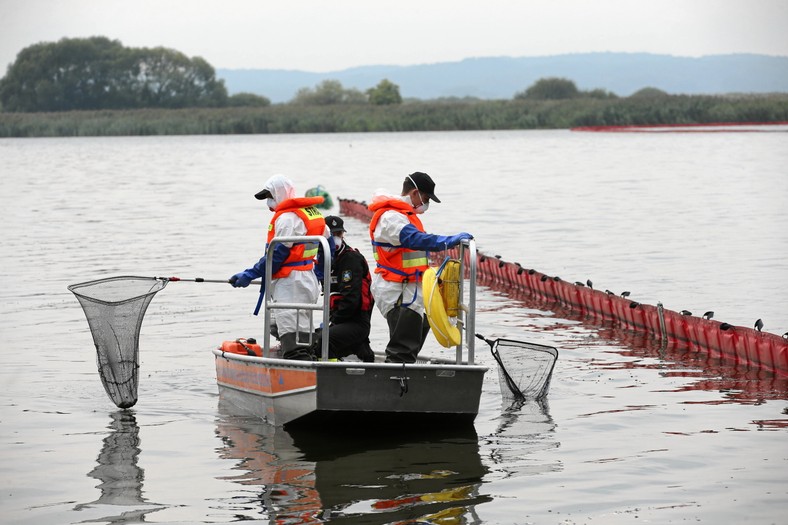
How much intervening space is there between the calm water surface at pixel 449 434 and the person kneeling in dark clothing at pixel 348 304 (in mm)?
815

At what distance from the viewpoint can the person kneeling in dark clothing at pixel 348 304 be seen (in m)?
10.8

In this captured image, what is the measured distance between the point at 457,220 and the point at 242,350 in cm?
2099

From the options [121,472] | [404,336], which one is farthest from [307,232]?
[121,472]

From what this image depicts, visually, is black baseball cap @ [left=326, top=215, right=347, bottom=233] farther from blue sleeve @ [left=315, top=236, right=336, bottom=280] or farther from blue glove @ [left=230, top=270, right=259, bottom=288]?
blue glove @ [left=230, top=270, right=259, bottom=288]

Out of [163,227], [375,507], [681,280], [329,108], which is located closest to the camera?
[375,507]

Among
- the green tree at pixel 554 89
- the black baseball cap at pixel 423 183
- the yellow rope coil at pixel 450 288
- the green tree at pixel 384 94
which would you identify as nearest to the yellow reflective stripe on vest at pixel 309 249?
the black baseball cap at pixel 423 183

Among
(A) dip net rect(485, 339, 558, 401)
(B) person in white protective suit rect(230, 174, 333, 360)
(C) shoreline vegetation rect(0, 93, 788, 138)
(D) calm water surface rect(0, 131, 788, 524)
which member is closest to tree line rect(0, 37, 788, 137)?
(C) shoreline vegetation rect(0, 93, 788, 138)

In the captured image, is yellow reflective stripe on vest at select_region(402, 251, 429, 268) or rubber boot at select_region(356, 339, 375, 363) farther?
rubber boot at select_region(356, 339, 375, 363)

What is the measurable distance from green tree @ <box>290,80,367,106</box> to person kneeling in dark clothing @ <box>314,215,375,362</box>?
138671 millimetres

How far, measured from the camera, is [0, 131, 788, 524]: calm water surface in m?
8.88

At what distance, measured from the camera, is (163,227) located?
1277 inches

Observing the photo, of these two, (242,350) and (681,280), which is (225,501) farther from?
(681,280)

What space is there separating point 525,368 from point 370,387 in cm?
248

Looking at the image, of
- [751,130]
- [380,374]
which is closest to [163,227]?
[380,374]
